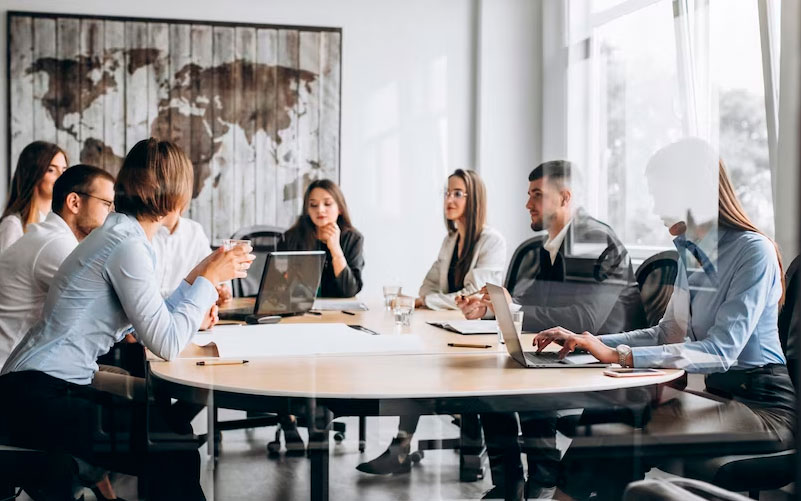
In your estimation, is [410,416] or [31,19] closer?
[410,416]

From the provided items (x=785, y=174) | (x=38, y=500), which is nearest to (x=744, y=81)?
(x=785, y=174)

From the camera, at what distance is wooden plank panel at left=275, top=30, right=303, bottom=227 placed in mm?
2504

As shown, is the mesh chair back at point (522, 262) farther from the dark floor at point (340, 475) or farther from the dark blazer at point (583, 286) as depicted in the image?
the dark floor at point (340, 475)

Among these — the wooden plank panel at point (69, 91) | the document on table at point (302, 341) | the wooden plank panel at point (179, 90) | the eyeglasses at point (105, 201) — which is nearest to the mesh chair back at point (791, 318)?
the document on table at point (302, 341)

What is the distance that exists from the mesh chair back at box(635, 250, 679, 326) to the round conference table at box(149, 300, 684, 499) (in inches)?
6.5

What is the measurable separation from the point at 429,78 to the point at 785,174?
113 centimetres

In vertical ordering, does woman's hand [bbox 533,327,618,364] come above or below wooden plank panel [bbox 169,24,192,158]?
below

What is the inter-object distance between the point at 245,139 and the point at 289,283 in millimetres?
515

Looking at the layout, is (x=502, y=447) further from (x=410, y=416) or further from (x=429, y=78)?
(x=429, y=78)

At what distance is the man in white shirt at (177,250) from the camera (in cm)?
233


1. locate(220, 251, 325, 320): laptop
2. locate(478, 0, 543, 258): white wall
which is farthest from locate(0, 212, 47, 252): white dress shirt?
locate(478, 0, 543, 258): white wall

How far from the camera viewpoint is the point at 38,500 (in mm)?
2137

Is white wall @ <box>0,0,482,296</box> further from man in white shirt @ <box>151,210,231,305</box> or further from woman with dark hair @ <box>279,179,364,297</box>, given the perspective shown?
man in white shirt @ <box>151,210,231,305</box>

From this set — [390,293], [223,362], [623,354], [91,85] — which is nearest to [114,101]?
[91,85]
